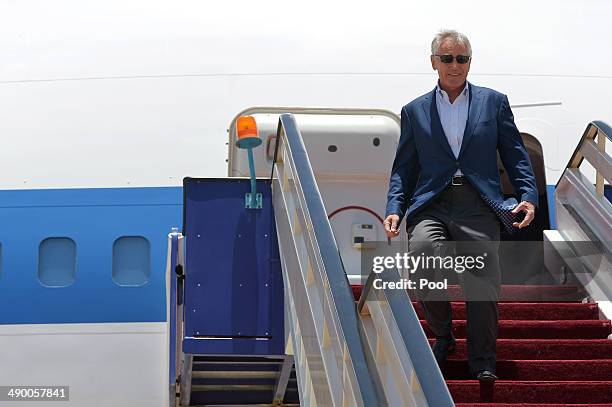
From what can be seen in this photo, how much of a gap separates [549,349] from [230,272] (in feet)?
6.00

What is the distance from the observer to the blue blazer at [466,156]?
5094 mm

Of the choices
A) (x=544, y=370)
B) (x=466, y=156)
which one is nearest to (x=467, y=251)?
(x=466, y=156)

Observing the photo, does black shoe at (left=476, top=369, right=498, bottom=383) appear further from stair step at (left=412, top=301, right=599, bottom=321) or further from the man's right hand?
stair step at (left=412, top=301, right=599, bottom=321)

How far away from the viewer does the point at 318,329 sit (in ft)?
15.3

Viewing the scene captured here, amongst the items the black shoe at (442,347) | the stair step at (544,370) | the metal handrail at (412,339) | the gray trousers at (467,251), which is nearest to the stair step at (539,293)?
the stair step at (544,370)

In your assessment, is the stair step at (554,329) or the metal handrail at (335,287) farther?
the stair step at (554,329)

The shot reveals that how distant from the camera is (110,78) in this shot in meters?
8.38

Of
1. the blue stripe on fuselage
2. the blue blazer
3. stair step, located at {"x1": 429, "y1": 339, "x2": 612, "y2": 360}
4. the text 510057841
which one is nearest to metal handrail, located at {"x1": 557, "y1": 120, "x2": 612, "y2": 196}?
stair step, located at {"x1": 429, "y1": 339, "x2": 612, "y2": 360}

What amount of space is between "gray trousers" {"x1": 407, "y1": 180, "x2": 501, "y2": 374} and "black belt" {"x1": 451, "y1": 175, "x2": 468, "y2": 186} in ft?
0.05

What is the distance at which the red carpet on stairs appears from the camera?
4934 mm

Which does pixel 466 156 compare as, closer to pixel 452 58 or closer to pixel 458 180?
pixel 458 180

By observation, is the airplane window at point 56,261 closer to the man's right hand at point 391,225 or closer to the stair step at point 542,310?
the stair step at point 542,310

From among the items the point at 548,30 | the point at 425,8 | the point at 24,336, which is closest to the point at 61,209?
the point at 24,336

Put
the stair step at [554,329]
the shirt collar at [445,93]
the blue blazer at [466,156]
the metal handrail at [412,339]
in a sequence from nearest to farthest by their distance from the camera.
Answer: the metal handrail at [412,339]
the blue blazer at [466,156]
the shirt collar at [445,93]
the stair step at [554,329]
